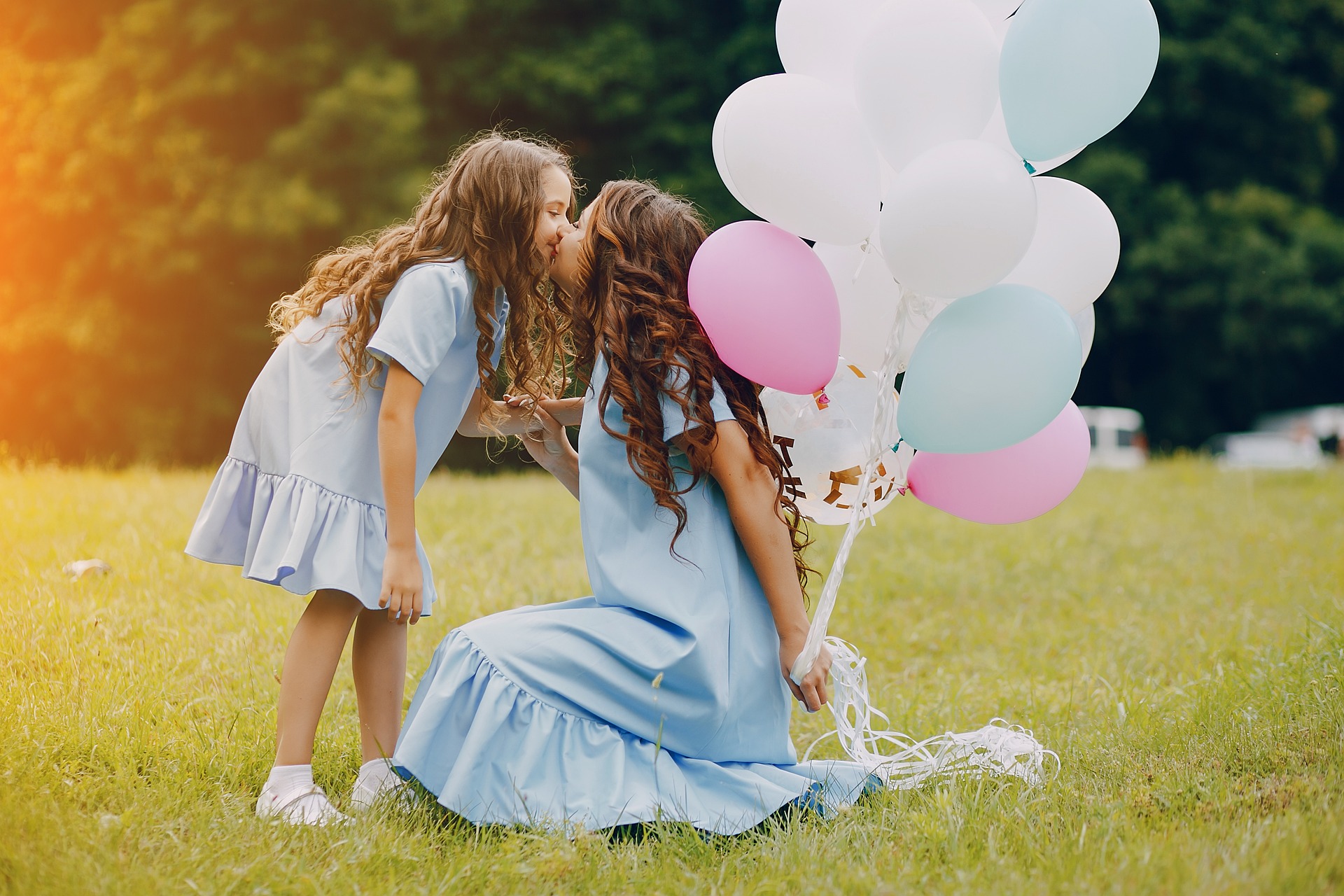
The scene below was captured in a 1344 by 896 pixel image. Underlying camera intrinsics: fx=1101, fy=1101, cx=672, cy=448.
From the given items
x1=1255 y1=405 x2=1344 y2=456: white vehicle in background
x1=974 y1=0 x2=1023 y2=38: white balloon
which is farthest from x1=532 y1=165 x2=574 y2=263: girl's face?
x1=1255 y1=405 x2=1344 y2=456: white vehicle in background

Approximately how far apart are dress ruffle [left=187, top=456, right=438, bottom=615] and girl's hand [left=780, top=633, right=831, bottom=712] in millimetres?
721

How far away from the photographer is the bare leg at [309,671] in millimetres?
2145

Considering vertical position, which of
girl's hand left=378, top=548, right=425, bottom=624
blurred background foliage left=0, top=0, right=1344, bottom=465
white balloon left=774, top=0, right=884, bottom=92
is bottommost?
blurred background foliage left=0, top=0, right=1344, bottom=465

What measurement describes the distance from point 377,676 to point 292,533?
1.32 ft

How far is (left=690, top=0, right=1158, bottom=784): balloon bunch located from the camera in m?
1.85

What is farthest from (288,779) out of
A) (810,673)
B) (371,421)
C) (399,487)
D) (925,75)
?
(925,75)

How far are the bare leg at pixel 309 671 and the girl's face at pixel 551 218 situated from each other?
802 mm

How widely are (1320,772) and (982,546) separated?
9.80ft

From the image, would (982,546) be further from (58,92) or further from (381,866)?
(58,92)

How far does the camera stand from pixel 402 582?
2068 mm

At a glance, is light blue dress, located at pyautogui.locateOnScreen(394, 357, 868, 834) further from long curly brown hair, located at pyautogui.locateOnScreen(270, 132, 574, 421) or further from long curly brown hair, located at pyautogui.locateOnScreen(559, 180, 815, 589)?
long curly brown hair, located at pyautogui.locateOnScreen(270, 132, 574, 421)

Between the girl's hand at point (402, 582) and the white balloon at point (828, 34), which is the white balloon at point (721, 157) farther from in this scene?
the girl's hand at point (402, 582)

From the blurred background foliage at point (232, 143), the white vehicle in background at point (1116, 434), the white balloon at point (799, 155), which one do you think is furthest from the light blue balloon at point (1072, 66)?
the white vehicle in background at point (1116, 434)

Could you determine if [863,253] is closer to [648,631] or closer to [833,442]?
[833,442]
